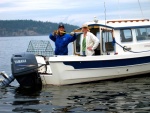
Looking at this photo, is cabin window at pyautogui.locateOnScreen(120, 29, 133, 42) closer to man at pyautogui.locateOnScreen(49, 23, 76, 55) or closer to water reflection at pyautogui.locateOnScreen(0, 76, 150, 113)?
water reflection at pyautogui.locateOnScreen(0, 76, 150, 113)

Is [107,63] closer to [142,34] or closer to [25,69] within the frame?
[142,34]

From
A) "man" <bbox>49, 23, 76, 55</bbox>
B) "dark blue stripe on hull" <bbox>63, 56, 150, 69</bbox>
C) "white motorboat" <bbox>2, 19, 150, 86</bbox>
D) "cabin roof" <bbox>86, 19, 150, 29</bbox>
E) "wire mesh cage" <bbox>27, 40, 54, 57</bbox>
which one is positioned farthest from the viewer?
"cabin roof" <bbox>86, 19, 150, 29</bbox>

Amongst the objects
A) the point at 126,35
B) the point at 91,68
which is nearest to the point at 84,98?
the point at 91,68

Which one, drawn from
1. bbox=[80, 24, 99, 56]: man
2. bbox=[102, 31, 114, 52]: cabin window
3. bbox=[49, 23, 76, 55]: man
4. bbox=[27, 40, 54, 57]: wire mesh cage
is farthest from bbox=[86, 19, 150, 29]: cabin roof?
bbox=[27, 40, 54, 57]: wire mesh cage

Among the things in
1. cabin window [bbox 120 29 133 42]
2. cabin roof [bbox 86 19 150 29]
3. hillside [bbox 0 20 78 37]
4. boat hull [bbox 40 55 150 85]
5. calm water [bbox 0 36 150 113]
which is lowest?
calm water [bbox 0 36 150 113]

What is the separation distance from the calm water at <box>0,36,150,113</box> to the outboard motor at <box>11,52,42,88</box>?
1.29 ft

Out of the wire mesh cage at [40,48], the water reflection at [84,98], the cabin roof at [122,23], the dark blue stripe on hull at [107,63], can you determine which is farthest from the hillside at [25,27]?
the water reflection at [84,98]

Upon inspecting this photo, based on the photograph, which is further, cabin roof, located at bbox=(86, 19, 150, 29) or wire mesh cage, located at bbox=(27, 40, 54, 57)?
cabin roof, located at bbox=(86, 19, 150, 29)

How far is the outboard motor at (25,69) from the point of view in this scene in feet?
38.9

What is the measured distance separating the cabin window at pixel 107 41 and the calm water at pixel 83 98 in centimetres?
137

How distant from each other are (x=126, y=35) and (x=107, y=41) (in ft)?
2.65

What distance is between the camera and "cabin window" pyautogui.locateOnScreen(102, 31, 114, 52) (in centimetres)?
1388

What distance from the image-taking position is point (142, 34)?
573 inches

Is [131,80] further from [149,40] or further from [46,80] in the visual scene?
[46,80]
